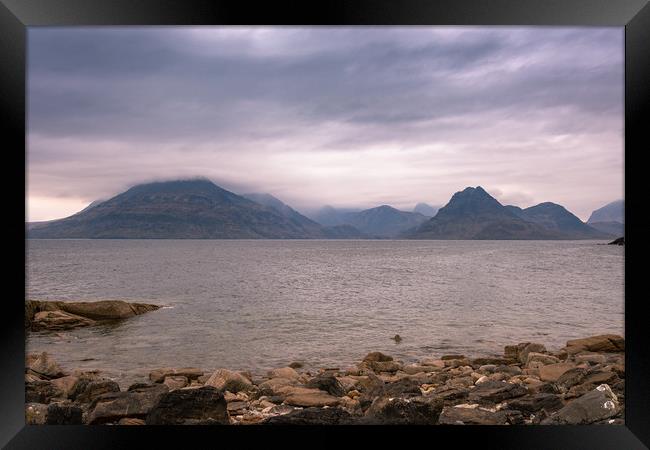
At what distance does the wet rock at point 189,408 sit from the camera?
167 inches

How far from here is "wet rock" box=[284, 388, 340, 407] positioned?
18.5 ft

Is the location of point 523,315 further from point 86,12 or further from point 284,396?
point 86,12

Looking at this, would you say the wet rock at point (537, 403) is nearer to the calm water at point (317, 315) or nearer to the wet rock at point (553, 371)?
the wet rock at point (553, 371)

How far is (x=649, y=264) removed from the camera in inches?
118

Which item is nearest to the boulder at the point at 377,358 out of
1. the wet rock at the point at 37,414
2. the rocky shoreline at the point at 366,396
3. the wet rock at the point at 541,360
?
the rocky shoreline at the point at 366,396

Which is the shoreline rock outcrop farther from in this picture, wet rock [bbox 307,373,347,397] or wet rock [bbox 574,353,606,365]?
wet rock [bbox 574,353,606,365]

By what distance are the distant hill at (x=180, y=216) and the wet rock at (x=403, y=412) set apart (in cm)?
14273

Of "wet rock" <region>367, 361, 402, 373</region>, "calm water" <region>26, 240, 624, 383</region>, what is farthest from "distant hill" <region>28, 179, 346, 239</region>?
"wet rock" <region>367, 361, 402, 373</region>

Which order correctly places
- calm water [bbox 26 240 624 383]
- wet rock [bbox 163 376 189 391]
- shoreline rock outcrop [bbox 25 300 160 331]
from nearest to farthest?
wet rock [bbox 163 376 189 391] → calm water [bbox 26 240 624 383] → shoreline rock outcrop [bbox 25 300 160 331]

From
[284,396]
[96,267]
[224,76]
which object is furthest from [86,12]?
[224,76]

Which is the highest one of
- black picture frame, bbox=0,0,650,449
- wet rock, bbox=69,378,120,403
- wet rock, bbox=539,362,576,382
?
black picture frame, bbox=0,0,650,449

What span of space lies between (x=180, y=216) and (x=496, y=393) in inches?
5851

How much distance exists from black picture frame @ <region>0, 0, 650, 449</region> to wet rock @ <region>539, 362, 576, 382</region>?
4109 millimetres

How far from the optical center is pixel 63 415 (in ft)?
16.0
